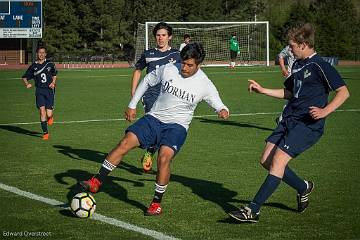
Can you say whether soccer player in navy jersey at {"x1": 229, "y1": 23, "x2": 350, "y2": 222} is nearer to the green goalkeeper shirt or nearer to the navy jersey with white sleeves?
the navy jersey with white sleeves

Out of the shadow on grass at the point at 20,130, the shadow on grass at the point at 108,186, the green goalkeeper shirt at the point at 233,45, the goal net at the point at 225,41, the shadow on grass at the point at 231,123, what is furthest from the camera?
the goal net at the point at 225,41

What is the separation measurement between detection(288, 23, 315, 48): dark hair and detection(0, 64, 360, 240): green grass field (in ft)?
5.92

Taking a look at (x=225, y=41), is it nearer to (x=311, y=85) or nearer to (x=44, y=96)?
(x=44, y=96)

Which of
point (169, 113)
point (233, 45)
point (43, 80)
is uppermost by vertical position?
point (233, 45)

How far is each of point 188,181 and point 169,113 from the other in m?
2.08

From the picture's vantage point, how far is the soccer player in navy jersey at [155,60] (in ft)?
34.8

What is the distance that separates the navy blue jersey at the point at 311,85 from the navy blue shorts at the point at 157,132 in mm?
1169

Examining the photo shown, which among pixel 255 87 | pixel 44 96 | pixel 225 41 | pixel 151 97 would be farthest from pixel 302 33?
pixel 225 41

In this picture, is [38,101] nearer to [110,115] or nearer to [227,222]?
[110,115]

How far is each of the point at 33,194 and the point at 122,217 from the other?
165 cm

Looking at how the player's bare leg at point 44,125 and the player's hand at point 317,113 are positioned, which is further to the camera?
the player's bare leg at point 44,125

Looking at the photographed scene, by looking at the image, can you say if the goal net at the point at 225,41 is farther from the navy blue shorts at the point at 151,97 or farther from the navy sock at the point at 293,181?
the navy sock at the point at 293,181

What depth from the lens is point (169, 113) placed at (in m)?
8.04

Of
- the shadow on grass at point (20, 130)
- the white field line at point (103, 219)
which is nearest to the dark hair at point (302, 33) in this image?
the white field line at point (103, 219)
